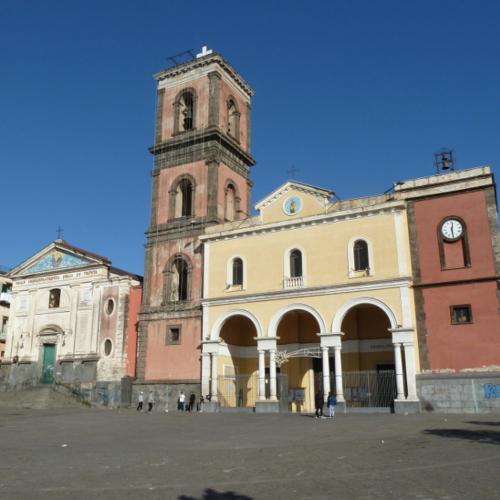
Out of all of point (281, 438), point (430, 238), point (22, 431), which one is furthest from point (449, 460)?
point (430, 238)

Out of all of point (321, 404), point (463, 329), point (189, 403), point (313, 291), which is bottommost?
point (189, 403)

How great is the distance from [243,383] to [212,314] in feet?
15.4

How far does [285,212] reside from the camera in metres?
30.8

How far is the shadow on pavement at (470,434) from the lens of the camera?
13.8 meters

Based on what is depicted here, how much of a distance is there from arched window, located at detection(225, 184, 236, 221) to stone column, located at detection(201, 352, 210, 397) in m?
9.60

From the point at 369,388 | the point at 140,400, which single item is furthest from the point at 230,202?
the point at 369,388

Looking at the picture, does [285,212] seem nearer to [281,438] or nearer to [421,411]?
[421,411]

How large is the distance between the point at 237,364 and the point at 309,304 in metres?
6.89

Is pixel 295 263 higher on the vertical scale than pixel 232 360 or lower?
higher

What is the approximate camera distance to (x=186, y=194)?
36281 millimetres

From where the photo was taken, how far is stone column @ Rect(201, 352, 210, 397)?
3047 cm

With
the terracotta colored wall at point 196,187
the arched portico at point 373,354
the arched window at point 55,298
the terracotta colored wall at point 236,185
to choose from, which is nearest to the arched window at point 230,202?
the terracotta colored wall at point 236,185

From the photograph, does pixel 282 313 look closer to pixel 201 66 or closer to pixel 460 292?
pixel 460 292

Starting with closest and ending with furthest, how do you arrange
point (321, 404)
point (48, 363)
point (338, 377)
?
1. point (321, 404)
2. point (338, 377)
3. point (48, 363)
